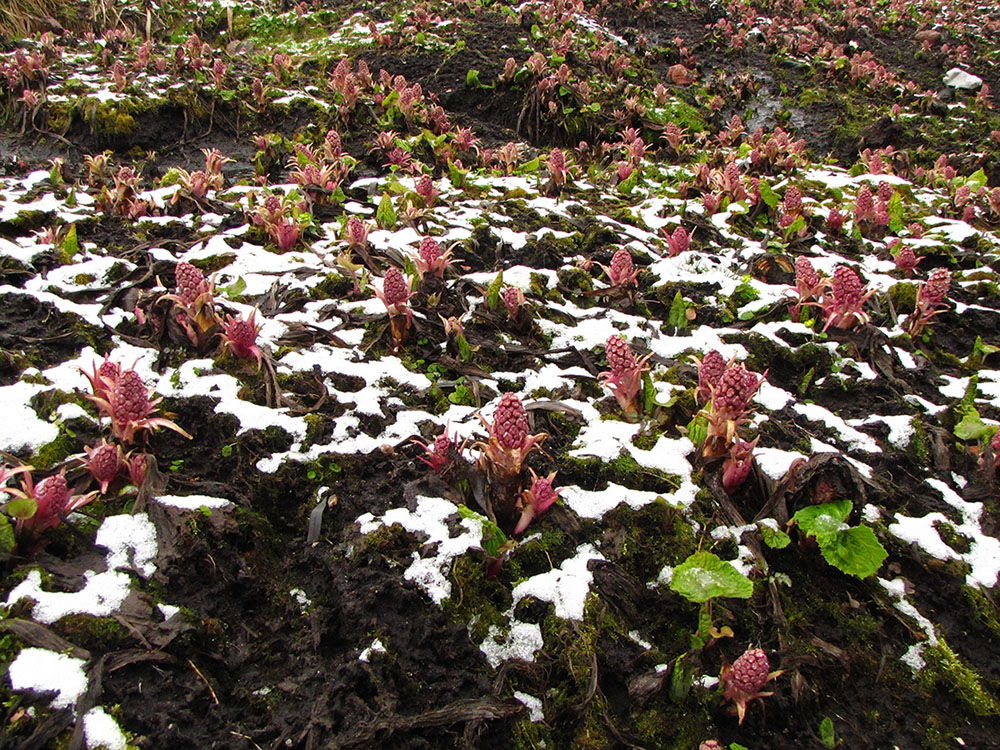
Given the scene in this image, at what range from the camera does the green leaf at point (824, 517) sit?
6.70 feet

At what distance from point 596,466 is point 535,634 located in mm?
774

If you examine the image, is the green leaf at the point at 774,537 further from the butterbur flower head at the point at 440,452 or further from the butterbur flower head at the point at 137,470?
the butterbur flower head at the point at 137,470

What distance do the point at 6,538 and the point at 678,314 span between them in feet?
10.2

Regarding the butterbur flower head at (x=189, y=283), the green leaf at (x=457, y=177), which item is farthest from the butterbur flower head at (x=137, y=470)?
the green leaf at (x=457, y=177)

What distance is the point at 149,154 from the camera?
18.4 feet

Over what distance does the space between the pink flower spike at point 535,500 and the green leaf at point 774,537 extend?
792mm

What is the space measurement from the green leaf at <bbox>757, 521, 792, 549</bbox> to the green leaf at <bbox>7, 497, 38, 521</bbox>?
2.47 metres

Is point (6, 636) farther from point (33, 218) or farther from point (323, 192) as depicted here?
point (323, 192)

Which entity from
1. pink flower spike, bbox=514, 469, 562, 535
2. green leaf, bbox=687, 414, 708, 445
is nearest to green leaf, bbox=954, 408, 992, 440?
green leaf, bbox=687, 414, 708, 445

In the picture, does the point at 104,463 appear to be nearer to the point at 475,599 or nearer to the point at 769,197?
the point at 475,599

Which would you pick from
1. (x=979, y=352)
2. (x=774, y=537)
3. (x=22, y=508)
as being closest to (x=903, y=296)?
(x=979, y=352)

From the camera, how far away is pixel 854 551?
2.01m

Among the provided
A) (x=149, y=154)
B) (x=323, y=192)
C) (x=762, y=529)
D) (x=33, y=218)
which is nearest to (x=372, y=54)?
(x=149, y=154)

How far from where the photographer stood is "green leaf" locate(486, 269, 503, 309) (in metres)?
3.31
